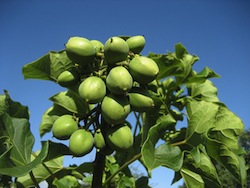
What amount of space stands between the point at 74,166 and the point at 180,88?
1037 millimetres

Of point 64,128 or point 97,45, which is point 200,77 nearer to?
point 97,45

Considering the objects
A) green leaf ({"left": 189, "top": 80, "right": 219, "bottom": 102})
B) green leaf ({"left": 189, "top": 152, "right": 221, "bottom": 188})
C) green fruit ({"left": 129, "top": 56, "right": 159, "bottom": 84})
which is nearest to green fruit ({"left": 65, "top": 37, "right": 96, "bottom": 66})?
green fruit ({"left": 129, "top": 56, "right": 159, "bottom": 84})

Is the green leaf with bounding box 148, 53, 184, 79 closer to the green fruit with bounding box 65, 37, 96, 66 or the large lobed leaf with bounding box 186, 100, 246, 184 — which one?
the large lobed leaf with bounding box 186, 100, 246, 184

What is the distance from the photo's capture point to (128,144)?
163 cm

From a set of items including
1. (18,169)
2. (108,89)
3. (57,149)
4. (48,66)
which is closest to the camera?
(18,169)

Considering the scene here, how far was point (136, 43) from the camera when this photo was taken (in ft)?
5.87

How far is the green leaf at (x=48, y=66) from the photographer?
6.23 ft

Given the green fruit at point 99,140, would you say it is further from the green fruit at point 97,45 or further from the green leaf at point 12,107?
the green leaf at point 12,107

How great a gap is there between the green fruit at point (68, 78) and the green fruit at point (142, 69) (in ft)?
1.04

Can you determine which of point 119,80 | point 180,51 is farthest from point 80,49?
point 180,51

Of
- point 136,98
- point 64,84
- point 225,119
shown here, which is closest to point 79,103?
point 64,84

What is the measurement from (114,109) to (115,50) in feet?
0.97

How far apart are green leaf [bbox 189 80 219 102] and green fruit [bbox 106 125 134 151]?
3.74 feet

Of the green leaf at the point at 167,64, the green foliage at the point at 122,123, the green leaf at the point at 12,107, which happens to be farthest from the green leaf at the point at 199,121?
the green leaf at the point at 12,107
